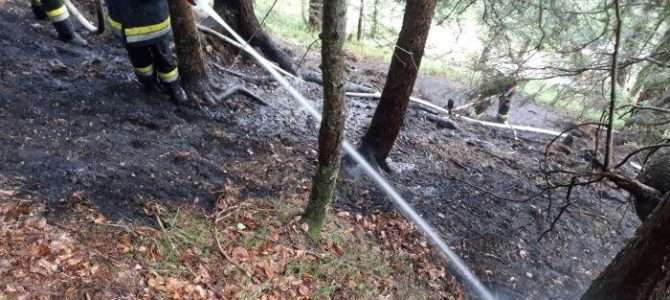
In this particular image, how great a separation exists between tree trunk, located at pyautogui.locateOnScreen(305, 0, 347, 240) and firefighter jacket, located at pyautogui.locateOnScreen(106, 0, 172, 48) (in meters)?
2.45

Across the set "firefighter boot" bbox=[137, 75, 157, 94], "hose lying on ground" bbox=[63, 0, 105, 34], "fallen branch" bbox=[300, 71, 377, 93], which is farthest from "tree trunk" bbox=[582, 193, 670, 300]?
"hose lying on ground" bbox=[63, 0, 105, 34]

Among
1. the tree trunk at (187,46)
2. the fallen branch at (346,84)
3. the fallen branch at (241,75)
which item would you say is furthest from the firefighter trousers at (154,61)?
the fallen branch at (346,84)

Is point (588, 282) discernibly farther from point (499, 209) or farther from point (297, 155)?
point (297, 155)

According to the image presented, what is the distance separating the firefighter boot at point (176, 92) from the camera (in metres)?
5.32

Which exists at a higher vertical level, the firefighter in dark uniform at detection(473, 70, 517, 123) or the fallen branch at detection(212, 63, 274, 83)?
the firefighter in dark uniform at detection(473, 70, 517, 123)

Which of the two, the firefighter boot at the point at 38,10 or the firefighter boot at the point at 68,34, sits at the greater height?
the firefighter boot at the point at 38,10

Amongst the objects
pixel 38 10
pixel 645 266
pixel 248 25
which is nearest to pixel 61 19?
pixel 38 10

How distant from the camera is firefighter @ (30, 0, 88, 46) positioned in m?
5.69

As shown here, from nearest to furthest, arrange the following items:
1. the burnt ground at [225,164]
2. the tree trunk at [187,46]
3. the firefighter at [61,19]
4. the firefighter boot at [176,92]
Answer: the burnt ground at [225,164], the tree trunk at [187,46], the firefighter boot at [176,92], the firefighter at [61,19]

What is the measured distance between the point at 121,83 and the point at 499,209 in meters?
5.04

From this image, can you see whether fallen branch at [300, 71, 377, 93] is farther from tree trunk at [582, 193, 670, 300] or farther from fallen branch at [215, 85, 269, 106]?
tree trunk at [582, 193, 670, 300]

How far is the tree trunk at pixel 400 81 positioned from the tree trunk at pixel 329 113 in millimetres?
1261

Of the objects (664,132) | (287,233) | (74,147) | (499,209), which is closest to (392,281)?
(287,233)

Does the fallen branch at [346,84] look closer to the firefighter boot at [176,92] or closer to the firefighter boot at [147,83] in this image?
the firefighter boot at [176,92]
